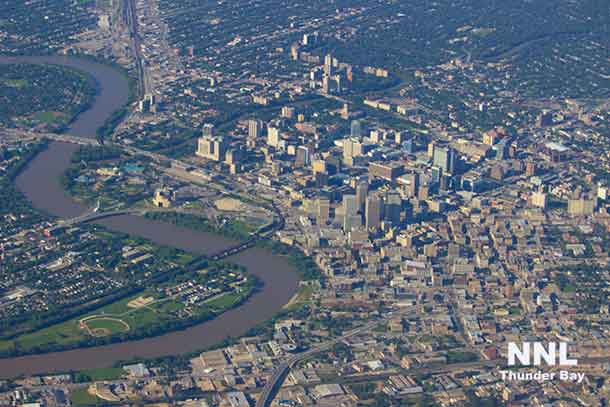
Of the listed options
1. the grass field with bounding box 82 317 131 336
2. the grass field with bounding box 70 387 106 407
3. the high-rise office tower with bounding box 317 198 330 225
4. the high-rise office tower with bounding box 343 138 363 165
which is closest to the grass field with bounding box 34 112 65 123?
the high-rise office tower with bounding box 343 138 363 165

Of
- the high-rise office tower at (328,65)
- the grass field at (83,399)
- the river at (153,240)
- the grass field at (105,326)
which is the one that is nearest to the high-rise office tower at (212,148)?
the river at (153,240)

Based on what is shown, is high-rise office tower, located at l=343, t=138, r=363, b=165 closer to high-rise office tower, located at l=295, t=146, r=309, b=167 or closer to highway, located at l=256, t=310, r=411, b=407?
high-rise office tower, located at l=295, t=146, r=309, b=167

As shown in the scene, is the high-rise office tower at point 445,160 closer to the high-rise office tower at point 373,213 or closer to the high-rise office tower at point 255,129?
the high-rise office tower at point 373,213

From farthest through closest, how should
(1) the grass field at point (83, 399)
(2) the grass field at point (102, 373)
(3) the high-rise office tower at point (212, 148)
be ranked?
(3) the high-rise office tower at point (212, 148) → (2) the grass field at point (102, 373) → (1) the grass field at point (83, 399)

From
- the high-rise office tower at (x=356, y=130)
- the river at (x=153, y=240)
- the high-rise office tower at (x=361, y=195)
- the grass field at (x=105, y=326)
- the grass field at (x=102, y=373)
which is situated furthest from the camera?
the high-rise office tower at (x=356, y=130)

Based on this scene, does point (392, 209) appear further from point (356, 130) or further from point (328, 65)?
point (328, 65)

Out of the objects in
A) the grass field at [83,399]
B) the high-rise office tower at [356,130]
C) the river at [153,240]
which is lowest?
the high-rise office tower at [356,130]
